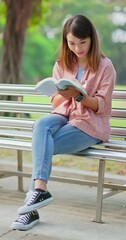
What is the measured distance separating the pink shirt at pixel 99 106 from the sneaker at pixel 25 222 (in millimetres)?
625

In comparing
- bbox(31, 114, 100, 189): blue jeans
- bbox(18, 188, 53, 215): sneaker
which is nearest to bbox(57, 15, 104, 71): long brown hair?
bbox(31, 114, 100, 189): blue jeans

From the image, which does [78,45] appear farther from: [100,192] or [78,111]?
[100,192]

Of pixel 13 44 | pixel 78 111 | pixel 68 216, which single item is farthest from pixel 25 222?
pixel 13 44

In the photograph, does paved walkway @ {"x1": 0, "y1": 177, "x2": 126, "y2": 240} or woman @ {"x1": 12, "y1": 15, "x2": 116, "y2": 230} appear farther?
woman @ {"x1": 12, "y1": 15, "x2": 116, "y2": 230}

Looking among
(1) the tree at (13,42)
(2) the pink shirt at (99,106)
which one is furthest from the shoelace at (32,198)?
(1) the tree at (13,42)

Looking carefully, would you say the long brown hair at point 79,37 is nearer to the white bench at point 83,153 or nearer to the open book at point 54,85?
the open book at point 54,85

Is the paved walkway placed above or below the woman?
below

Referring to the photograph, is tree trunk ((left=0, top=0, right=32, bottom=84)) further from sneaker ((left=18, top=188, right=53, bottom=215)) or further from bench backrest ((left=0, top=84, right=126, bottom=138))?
sneaker ((left=18, top=188, right=53, bottom=215))

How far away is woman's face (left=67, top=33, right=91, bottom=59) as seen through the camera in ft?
12.5

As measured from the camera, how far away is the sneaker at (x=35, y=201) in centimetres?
356

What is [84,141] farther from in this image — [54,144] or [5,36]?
[5,36]

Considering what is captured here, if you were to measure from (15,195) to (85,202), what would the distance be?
54 centimetres

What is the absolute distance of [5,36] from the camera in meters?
9.67

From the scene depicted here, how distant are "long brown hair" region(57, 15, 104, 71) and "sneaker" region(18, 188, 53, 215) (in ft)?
2.84
